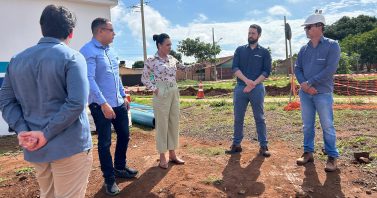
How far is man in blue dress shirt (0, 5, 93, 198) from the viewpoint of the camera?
8.16 ft

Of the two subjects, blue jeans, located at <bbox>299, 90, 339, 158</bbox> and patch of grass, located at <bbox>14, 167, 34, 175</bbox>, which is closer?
blue jeans, located at <bbox>299, 90, 339, 158</bbox>

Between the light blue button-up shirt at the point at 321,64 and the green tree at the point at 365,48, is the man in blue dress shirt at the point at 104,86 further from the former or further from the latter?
the green tree at the point at 365,48

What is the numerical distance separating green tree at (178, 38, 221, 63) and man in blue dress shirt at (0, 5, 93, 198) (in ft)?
185

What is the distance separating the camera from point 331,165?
4883 mm

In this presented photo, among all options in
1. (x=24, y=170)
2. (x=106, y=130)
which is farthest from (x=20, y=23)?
(x=106, y=130)

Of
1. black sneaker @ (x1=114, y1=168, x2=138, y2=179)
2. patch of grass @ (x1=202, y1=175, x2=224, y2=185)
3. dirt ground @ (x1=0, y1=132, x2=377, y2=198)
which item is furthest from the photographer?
black sneaker @ (x1=114, y1=168, x2=138, y2=179)

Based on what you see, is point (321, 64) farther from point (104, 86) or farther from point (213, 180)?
point (104, 86)

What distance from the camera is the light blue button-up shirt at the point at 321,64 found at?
4.92m

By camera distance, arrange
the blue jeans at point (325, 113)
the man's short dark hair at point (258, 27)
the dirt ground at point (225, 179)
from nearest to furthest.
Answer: the dirt ground at point (225, 179) < the blue jeans at point (325, 113) < the man's short dark hair at point (258, 27)

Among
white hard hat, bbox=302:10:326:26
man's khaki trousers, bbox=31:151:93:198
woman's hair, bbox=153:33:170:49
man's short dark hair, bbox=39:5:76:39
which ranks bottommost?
man's khaki trousers, bbox=31:151:93:198

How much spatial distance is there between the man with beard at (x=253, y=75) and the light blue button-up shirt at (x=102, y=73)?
2.03 meters

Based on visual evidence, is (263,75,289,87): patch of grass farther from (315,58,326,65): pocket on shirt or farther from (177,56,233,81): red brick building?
(177,56,233,81): red brick building

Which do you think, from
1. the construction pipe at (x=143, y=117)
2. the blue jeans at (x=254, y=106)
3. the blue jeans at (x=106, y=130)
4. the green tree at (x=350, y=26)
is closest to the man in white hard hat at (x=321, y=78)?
the blue jeans at (x=254, y=106)

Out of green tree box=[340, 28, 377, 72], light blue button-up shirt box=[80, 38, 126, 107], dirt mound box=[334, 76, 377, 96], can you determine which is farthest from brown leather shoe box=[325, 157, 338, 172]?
green tree box=[340, 28, 377, 72]
